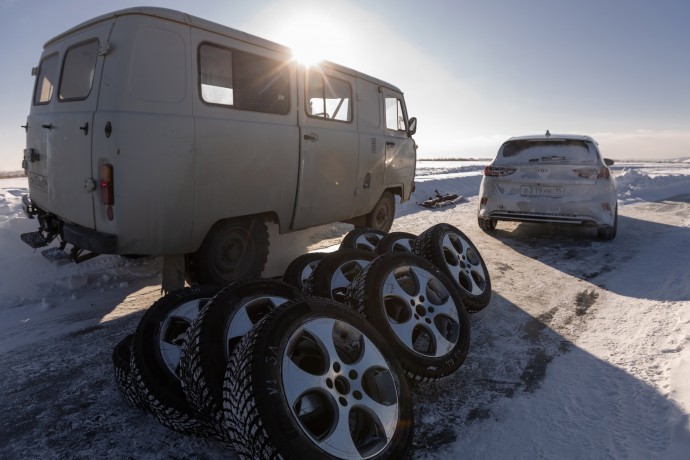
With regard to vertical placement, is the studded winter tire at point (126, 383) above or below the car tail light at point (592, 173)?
below

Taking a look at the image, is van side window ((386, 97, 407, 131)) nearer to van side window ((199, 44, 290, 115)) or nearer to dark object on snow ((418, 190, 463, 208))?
van side window ((199, 44, 290, 115))

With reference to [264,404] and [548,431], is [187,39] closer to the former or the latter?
[264,404]

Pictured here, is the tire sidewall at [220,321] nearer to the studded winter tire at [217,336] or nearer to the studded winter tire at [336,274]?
the studded winter tire at [217,336]

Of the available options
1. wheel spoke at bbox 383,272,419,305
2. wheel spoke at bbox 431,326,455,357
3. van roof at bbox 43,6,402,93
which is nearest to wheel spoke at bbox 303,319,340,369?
wheel spoke at bbox 383,272,419,305

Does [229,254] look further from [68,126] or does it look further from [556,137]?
[556,137]

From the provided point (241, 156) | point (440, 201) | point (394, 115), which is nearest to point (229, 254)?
point (241, 156)

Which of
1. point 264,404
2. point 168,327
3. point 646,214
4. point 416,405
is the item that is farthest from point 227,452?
point 646,214

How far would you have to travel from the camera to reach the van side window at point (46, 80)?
13.7 feet

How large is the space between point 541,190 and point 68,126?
6.34 metres

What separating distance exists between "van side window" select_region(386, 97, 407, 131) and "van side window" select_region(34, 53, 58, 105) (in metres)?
4.32

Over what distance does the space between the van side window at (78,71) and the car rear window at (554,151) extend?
6.08 metres

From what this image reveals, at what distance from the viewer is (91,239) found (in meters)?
3.48

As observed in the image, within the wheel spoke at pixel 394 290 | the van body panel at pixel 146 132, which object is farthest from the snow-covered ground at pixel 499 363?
the van body panel at pixel 146 132

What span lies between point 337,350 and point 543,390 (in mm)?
1471
